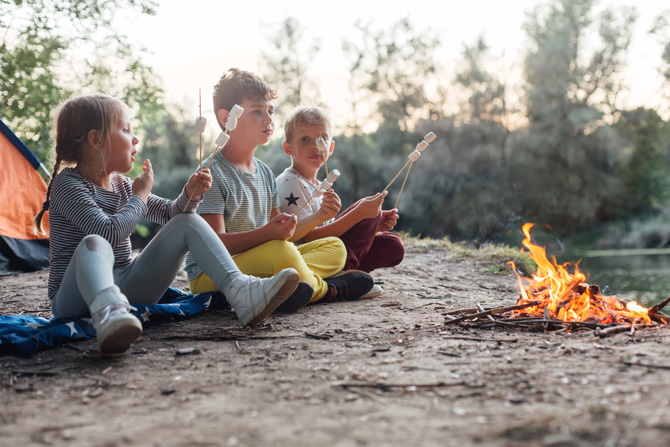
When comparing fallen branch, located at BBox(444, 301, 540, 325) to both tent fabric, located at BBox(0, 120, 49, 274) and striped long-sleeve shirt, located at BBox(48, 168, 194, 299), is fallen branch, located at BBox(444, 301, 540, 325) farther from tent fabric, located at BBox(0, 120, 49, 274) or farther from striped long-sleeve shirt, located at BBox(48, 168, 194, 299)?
tent fabric, located at BBox(0, 120, 49, 274)

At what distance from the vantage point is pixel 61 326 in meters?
2.21

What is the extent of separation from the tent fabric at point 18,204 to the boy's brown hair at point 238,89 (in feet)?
9.17

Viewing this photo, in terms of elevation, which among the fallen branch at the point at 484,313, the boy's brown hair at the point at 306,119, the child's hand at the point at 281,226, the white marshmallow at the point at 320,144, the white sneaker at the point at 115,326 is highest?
the boy's brown hair at the point at 306,119

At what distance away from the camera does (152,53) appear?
6.96 m

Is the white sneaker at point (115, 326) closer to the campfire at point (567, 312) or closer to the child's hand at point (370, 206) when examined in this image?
the campfire at point (567, 312)

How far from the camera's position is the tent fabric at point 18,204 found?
4.91 meters

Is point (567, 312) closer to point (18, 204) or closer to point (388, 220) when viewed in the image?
point (388, 220)

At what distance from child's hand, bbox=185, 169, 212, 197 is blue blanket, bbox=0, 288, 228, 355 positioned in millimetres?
548

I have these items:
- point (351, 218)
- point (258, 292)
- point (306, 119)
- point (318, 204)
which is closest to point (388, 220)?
point (351, 218)

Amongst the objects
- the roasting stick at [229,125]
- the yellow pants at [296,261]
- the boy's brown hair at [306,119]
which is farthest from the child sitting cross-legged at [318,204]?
the roasting stick at [229,125]

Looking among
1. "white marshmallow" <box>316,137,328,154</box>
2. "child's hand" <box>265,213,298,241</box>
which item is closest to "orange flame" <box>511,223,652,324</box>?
"child's hand" <box>265,213,298,241</box>

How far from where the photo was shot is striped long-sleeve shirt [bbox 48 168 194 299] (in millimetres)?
2199

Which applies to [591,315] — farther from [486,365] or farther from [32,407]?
[32,407]

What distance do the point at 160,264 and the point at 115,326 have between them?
589 mm
